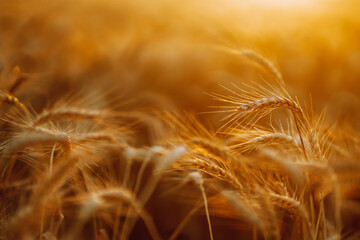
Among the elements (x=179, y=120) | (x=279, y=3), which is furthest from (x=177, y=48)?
(x=279, y=3)

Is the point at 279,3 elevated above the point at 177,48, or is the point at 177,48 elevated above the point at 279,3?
the point at 279,3

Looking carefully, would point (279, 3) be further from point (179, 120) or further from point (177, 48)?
point (179, 120)

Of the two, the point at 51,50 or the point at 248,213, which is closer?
the point at 248,213

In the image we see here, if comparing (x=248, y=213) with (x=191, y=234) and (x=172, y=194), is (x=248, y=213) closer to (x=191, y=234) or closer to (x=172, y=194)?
(x=191, y=234)

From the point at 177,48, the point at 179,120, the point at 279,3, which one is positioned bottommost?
the point at 179,120

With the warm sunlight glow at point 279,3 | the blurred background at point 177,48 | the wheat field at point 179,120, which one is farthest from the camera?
the warm sunlight glow at point 279,3

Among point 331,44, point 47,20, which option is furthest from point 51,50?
point 331,44
